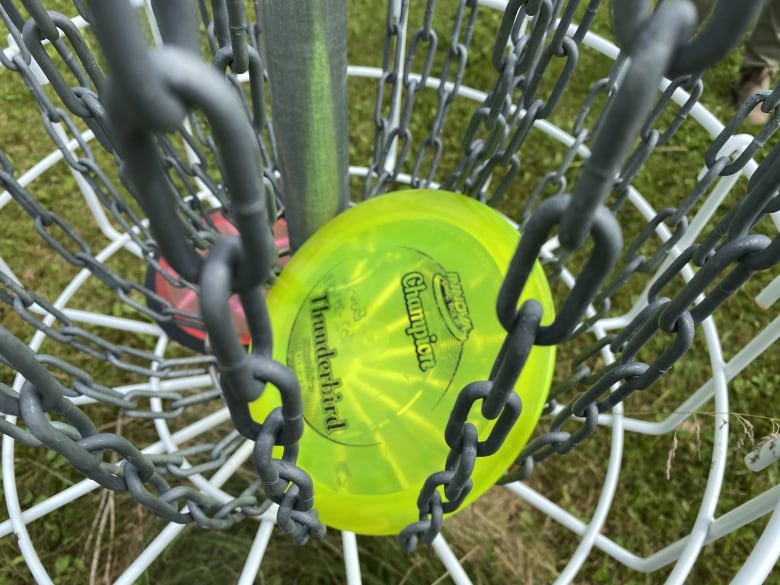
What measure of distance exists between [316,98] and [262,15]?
0.25 feet

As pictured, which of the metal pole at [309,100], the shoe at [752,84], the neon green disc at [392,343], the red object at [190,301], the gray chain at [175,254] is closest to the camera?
the gray chain at [175,254]

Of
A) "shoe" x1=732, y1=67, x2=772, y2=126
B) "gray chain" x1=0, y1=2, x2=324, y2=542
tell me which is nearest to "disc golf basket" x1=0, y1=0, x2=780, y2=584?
"gray chain" x1=0, y1=2, x2=324, y2=542

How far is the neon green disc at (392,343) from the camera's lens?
61cm

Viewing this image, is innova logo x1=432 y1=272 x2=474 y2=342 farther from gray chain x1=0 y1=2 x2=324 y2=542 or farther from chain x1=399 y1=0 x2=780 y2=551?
gray chain x1=0 y1=2 x2=324 y2=542

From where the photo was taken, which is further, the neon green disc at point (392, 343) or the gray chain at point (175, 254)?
the neon green disc at point (392, 343)

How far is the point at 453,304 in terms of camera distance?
646 mm

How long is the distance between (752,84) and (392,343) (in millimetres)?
1072

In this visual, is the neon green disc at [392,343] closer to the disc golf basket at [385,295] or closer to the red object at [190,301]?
the disc golf basket at [385,295]

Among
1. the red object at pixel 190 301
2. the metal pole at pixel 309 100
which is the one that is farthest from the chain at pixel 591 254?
the red object at pixel 190 301

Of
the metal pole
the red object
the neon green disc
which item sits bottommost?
the red object

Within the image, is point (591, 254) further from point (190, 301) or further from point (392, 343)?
point (190, 301)

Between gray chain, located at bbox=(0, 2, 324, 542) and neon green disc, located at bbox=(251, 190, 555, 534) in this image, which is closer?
gray chain, located at bbox=(0, 2, 324, 542)

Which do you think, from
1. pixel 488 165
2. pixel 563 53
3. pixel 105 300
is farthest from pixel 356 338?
pixel 105 300

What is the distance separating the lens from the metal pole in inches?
18.5
